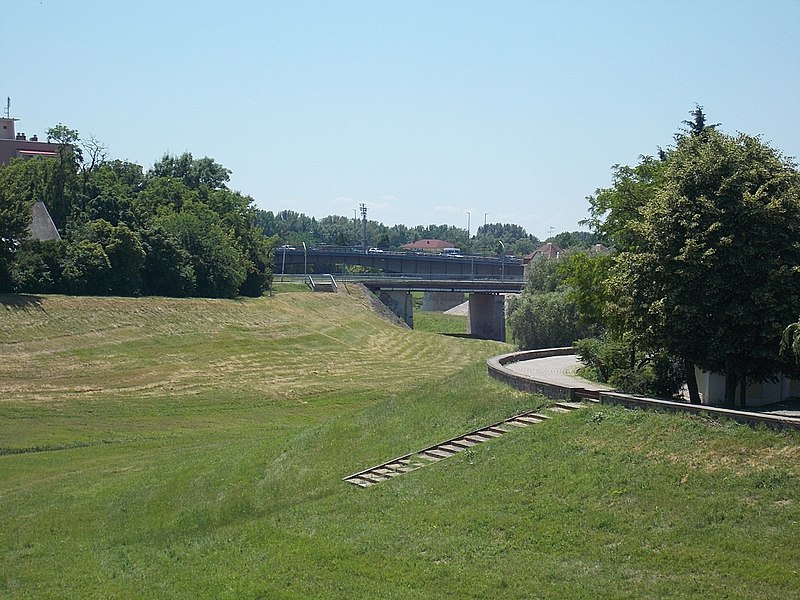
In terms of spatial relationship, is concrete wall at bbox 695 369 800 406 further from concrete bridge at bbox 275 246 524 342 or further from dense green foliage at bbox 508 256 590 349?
concrete bridge at bbox 275 246 524 342

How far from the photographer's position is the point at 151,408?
45219mm

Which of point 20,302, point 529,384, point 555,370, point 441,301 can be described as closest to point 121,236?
point 20,302

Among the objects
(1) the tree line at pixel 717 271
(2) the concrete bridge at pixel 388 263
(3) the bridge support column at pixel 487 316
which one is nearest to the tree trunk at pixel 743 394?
(1) the tree line at pixel 717 271

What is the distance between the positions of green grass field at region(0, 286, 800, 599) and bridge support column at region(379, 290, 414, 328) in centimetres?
6506

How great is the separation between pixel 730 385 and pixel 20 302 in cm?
4530

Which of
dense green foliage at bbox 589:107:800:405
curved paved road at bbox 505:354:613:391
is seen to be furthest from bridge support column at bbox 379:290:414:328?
dense green foliage at bbox 589:107:800:405

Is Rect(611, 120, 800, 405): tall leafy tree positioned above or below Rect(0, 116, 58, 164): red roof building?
below

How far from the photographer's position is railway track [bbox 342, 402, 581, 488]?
81.1 ft

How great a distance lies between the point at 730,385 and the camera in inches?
1005

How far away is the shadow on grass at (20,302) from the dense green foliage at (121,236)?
1999mm

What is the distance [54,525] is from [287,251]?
338ft

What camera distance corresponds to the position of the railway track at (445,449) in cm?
2473

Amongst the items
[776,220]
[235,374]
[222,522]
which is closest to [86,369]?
[235,374]

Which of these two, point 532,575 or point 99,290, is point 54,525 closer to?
point 532,575
